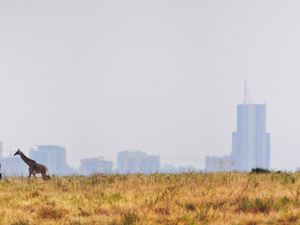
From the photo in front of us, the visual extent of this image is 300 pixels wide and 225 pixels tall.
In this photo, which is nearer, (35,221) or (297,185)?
(35,221)

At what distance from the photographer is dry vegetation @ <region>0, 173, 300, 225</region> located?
56.0ft

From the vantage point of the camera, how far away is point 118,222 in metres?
16.6

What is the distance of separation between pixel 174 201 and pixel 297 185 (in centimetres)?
540

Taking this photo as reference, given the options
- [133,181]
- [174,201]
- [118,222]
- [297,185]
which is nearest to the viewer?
[118,222]

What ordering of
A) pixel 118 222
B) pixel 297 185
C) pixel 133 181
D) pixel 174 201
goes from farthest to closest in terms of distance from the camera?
pixel 133 181 < pixel 297 185 < pixel 174 201 < pixel 118 222

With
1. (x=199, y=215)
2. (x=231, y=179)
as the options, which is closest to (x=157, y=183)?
(x=231, y=179)

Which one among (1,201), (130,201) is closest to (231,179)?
(130,201)

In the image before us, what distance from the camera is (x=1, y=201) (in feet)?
65.5

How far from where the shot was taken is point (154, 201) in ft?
63.0

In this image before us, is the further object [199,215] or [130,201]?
[130,201]

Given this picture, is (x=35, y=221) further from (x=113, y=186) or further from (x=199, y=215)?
(x=113, y=186)

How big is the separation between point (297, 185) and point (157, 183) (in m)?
4.64

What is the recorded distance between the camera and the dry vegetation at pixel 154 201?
17062mm

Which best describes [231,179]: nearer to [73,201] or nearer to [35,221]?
[73,201]
